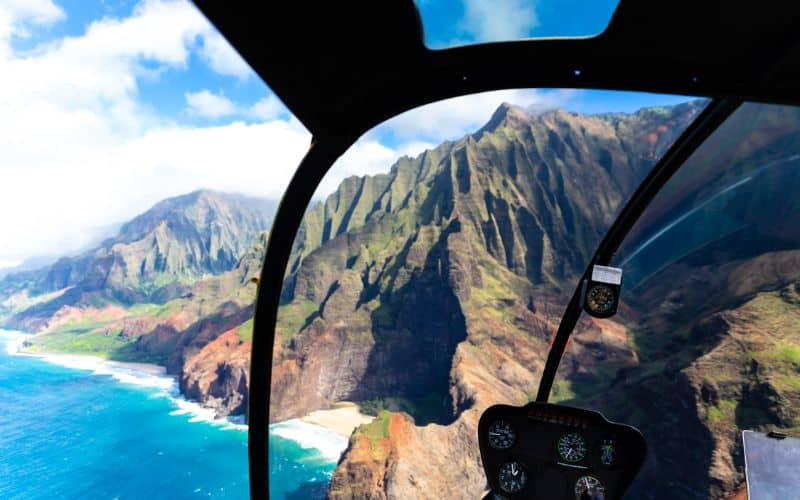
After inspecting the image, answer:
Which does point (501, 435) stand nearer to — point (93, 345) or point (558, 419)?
point (558, 419)

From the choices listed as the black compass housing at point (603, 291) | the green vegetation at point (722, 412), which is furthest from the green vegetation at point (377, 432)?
the black compass housing at point (603, 291)

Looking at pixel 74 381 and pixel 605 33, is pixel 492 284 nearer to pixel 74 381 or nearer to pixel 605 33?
pixel 605 33

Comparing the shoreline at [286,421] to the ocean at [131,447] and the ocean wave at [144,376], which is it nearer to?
the ocean wave at [144,376]

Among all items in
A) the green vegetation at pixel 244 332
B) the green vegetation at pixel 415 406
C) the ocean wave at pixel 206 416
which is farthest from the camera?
the green vegetation at pixel 244 332

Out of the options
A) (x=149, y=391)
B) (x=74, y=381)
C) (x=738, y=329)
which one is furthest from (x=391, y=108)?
(x=74, y=381)

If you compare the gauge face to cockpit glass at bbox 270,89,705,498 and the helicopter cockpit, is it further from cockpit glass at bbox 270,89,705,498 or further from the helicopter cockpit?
cockpit glass at bbox 270,89,705,498

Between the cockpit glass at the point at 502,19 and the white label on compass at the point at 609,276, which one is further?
the white label on compass at the point at 609,276
